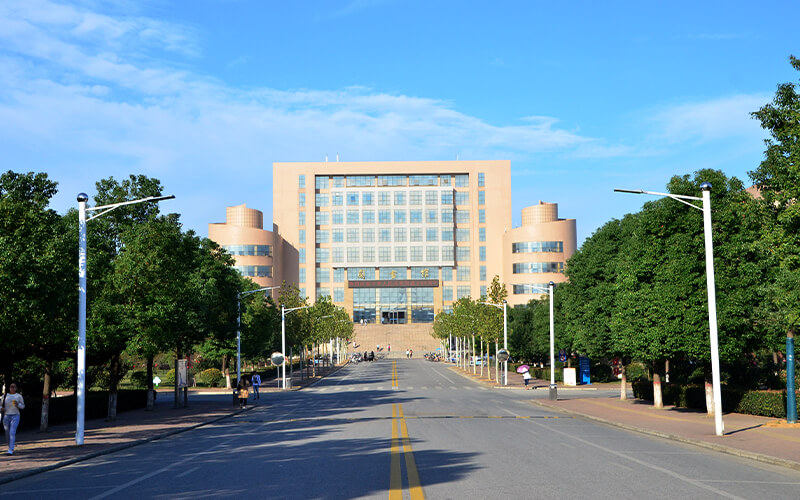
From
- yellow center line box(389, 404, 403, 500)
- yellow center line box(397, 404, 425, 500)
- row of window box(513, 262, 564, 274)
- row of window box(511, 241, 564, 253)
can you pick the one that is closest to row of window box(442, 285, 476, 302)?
row of window box(513, 262, 564, 274)

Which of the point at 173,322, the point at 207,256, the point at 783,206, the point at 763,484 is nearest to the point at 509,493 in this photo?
the point at 763,484

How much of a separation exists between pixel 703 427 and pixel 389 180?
149467mm

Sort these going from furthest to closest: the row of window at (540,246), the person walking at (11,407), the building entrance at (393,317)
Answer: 1. the building entrance at (393,317)
2. the row of window at (540,246)
3. the person walking at (11,407)

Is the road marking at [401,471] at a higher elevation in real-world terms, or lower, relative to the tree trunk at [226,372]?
higher

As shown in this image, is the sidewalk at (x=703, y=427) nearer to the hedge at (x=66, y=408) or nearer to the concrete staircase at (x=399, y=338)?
the hedge at (x=66, y=408)

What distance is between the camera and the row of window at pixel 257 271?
493 ft

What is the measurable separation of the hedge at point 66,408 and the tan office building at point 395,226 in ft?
413

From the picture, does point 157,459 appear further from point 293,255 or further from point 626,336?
point 293,255

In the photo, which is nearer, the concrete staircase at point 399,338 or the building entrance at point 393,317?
the concrete staircase at point 399,338

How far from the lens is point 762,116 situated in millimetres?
20703

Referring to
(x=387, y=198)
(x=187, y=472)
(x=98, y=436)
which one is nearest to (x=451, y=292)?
(x=387, y=198)

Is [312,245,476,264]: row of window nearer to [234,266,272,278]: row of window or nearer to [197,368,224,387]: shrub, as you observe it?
[234,266,272,278]: row of window

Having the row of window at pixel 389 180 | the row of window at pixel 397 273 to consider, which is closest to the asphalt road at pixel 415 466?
the row of window at pixel 397 273

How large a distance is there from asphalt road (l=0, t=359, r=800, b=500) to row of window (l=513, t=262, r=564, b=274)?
12348cm
